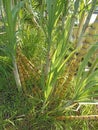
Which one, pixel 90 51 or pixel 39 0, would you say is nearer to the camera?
pixel 90 51

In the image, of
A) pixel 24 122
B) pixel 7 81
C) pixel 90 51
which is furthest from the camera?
pixel 7 81

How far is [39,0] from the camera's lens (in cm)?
131

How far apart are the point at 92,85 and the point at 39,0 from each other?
1.65 feet

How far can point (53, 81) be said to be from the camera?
1032 millimetres

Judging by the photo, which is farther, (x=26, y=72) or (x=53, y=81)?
(x=26, y=72)

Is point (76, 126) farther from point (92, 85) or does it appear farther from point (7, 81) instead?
point (7, 81)

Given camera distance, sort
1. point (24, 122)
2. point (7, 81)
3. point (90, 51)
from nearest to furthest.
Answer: point (90, 51), point (24, 122), point (7, 81)

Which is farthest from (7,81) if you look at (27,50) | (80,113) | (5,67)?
(80,113)

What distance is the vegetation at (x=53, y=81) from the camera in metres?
1.03

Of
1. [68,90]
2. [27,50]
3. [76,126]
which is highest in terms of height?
[27,50]

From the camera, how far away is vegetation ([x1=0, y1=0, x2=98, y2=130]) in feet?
3.39

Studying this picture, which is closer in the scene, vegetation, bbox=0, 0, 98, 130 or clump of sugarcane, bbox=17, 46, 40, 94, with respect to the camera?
vegetation, bbox=0, 0, 98, 130

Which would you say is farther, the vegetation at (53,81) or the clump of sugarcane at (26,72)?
the clump of sugarcane at (26,72)

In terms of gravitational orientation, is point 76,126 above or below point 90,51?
below
